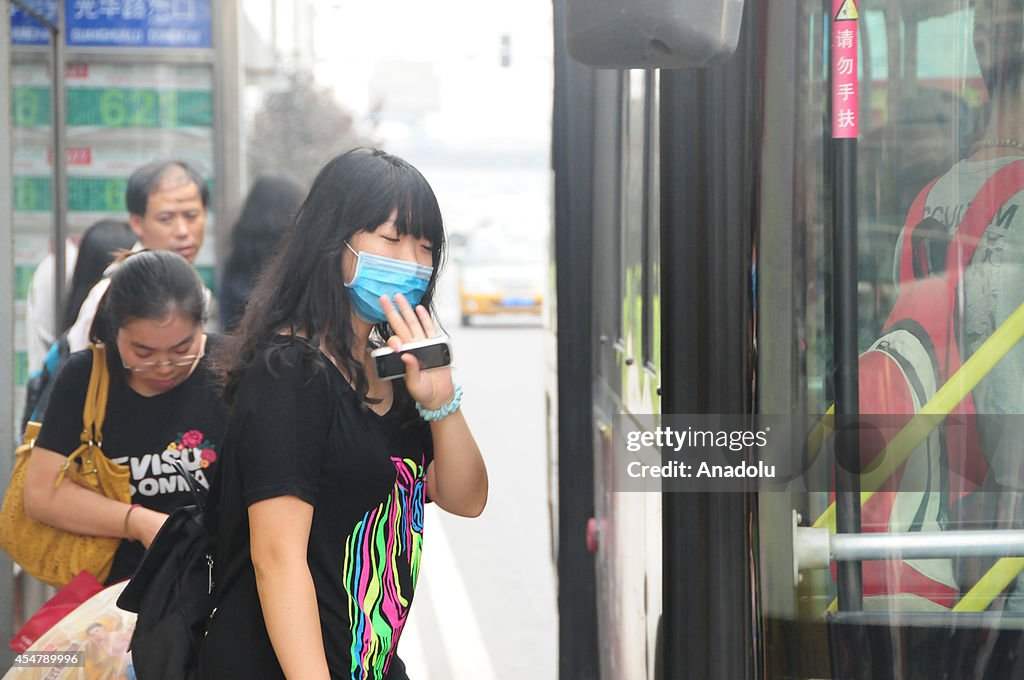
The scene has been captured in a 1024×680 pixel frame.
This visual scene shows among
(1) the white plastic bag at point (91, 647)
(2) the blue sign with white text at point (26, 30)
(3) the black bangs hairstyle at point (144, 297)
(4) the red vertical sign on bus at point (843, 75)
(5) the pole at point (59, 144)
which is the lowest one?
(1) the white plastic bag at point (91, 647)

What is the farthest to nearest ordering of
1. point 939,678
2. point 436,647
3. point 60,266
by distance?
point 436,647 < point 60,266 < point 939,678

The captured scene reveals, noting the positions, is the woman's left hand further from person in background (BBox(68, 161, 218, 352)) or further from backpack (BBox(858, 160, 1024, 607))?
person in background (BBox(68, 161, 218, 352))

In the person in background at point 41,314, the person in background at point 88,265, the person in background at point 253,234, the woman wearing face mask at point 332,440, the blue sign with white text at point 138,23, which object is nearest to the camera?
the woman wearing face mask at point 332,440

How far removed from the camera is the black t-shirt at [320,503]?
6.97 ft

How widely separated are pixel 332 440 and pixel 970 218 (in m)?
0.99

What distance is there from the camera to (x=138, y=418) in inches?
124

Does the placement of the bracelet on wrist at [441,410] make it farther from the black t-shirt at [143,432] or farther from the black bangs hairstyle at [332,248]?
the black t-shirt at [143,432]

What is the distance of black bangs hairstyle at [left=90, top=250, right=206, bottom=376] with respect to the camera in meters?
3.15

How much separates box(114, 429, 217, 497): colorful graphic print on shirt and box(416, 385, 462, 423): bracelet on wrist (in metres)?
0.96

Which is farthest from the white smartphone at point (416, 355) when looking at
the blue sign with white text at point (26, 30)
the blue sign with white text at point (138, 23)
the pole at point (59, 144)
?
the blue sign with white text at point (138, 23)

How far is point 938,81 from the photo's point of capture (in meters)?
1.97

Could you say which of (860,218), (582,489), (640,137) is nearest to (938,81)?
(860,218)

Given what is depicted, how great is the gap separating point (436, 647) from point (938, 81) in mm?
4571

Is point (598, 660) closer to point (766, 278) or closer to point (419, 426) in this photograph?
point (419, 426)
